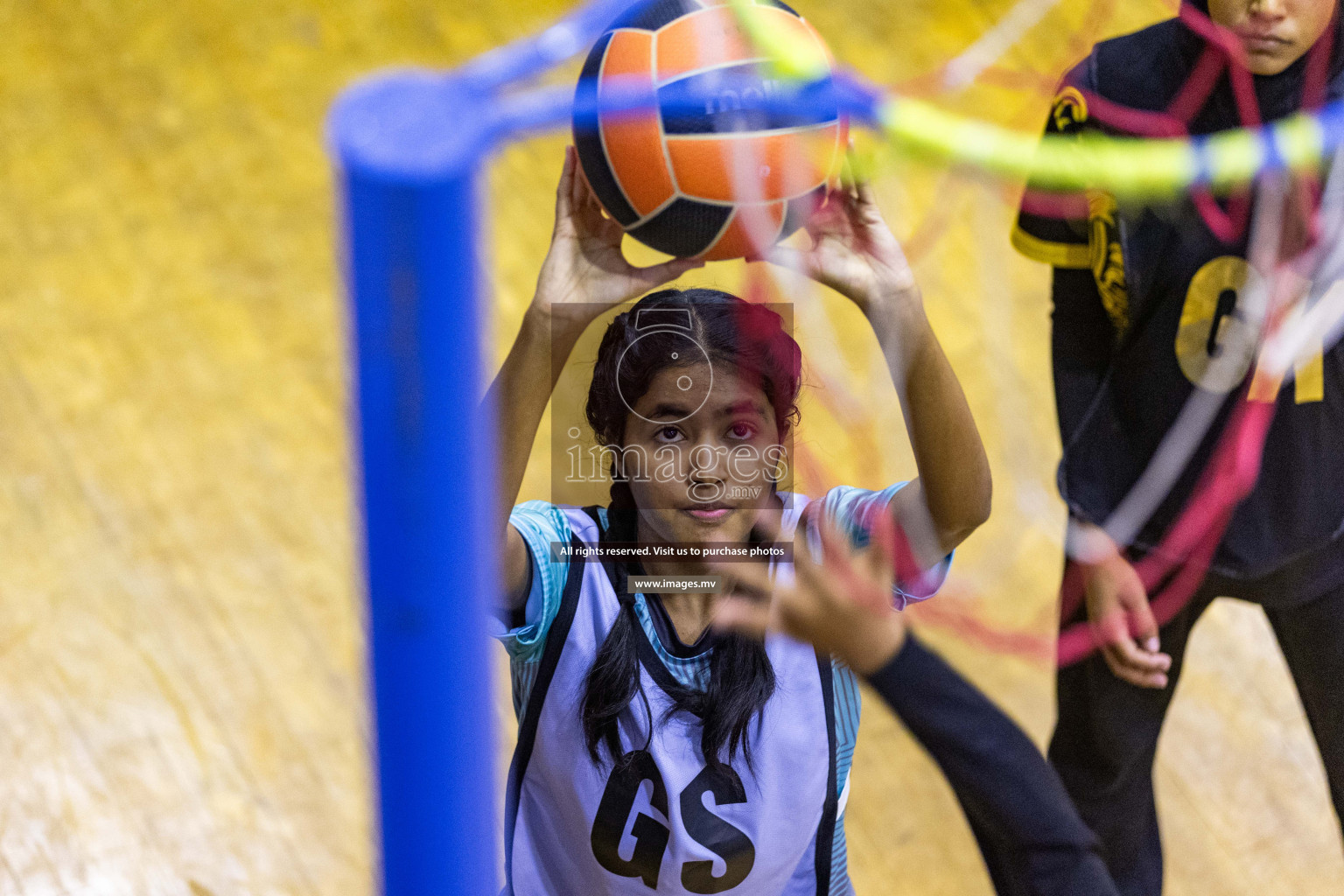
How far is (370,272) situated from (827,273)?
0.43 metres

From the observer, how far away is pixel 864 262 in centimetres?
96

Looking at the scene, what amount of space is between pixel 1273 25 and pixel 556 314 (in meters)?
0.69

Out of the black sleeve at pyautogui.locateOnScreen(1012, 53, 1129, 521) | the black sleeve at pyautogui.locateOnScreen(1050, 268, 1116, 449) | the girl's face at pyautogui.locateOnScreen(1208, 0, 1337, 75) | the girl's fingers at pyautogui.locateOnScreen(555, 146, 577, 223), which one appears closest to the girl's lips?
the girl's face at pyautogui.locateOnScreen(1208, 0, 1337, 75)

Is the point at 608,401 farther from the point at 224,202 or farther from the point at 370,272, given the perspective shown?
the point at 224,202

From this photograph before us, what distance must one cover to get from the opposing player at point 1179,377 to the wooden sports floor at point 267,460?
235 millimetres

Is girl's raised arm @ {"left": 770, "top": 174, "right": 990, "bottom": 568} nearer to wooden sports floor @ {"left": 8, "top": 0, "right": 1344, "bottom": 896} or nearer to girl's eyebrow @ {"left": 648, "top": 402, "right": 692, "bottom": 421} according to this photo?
girl's eyebrow @ {"left": 648, "top": 402, "right": 692, "bottom": 421}

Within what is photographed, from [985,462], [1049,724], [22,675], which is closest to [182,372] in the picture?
[22,675]

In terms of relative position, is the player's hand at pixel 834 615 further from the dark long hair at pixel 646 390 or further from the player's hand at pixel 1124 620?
the player's hand at pixel 1124 620

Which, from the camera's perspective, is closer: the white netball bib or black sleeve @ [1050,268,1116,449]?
the white netball bib

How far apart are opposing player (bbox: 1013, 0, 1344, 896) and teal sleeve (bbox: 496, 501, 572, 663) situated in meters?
0.60

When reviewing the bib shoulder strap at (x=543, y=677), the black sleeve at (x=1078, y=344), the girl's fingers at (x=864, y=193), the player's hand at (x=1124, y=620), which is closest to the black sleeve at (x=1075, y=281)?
the black sleeve at (x=1078, y=344)

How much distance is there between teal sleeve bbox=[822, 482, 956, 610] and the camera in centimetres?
103

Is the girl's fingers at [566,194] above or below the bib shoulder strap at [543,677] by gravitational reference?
above

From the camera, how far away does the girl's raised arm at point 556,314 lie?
92cm
